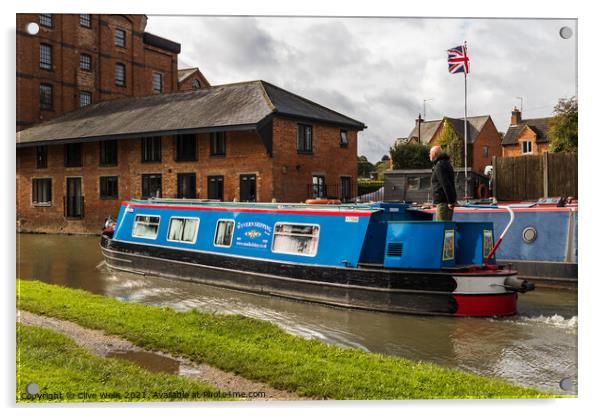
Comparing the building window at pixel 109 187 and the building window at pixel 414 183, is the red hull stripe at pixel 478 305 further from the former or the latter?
the building window at pixel 109 187

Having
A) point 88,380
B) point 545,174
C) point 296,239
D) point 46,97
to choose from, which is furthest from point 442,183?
point 46,97

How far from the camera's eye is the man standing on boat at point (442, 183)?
8102 mm

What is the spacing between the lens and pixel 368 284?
9156 mm

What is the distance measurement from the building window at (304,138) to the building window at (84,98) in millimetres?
5847

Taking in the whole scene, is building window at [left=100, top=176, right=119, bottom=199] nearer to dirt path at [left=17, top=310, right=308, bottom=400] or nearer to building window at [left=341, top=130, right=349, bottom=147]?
building window at [left=341, top=130, right=349, bottom=147]

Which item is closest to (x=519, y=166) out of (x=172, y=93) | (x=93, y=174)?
(x=172, y=93)

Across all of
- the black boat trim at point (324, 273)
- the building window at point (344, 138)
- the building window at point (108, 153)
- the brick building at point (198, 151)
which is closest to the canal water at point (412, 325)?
the black boat trim at point (324, 273)

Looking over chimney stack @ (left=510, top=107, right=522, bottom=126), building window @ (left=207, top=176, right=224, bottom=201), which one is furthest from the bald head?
building window @ (left=207, top=176, right=224, bottom=201)

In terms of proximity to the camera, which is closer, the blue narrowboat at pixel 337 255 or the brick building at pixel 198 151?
the blue narrowboat at pixel 337 255

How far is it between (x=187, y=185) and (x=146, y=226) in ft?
21.4

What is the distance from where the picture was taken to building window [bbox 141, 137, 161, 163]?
19.2 metres

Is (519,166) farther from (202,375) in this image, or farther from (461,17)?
(202,375)

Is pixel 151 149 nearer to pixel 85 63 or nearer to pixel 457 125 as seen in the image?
pixel 85 63

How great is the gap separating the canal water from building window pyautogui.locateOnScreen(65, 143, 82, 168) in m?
5.54
